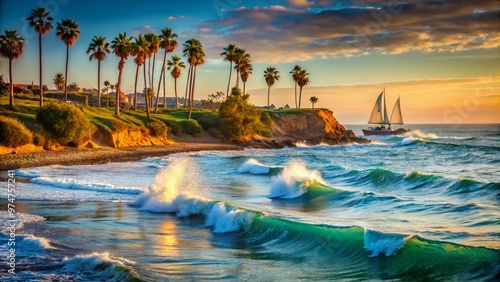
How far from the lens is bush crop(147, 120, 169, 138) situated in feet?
235

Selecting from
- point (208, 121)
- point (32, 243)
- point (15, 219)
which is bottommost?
point (15, 219)

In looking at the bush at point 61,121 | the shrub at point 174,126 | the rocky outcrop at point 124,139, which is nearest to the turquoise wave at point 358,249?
the bush at point 61,121

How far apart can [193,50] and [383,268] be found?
257 ft

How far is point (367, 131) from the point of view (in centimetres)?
12606

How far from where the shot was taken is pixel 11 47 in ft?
183

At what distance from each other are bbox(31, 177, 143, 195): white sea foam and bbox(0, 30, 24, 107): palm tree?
30.1 metres

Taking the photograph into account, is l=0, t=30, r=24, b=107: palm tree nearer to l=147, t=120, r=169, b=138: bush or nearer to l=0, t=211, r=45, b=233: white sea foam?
l=147, t=120, r=169, b=138: bush

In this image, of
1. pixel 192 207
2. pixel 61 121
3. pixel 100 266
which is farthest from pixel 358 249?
pixel 61 121

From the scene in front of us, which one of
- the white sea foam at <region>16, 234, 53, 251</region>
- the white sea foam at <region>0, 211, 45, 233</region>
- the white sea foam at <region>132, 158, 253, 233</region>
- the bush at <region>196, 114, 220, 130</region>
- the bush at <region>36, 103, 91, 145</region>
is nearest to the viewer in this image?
the white sea foam at <region>16, 234, 53, 251</region>

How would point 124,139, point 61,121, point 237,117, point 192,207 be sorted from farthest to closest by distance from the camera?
1. point 237,117
2. point 124,139
3. point 61,121
4. point 192,207

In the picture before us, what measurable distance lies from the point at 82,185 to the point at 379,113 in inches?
4150

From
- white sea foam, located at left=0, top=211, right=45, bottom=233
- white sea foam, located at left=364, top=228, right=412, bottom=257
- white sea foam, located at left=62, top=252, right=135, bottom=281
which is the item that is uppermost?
white sea foam, located at left=364, top=228, right=412, bottom=257

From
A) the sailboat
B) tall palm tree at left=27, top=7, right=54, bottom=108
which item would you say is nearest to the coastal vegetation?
tall palm tree at left=27, top=7, right=54, bottom=108

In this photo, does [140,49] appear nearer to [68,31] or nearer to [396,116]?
[68,31]
